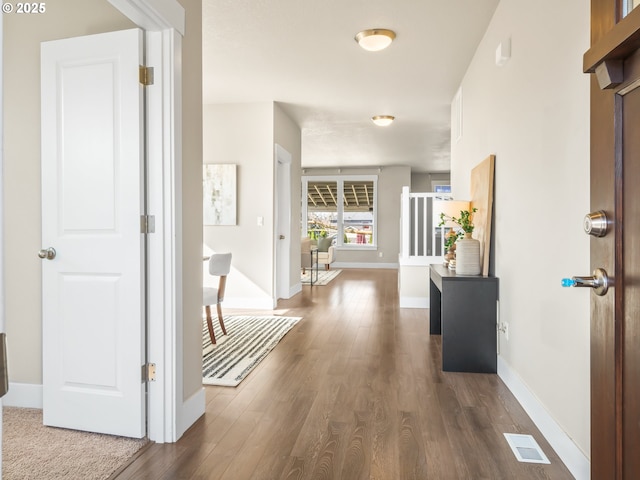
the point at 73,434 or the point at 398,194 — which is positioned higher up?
the point at 398,194

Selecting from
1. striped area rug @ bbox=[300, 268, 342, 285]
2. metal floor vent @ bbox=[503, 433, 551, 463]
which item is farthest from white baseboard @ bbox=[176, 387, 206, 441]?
striped area rug @ bbox=[300, 268, 342, 285]

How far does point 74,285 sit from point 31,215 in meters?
0.73

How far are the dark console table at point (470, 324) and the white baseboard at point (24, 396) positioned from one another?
261cm

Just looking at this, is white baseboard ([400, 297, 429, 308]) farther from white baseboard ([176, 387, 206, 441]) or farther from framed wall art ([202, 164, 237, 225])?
white baseboard ([176, 387, 206, 441])

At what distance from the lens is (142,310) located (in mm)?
2098

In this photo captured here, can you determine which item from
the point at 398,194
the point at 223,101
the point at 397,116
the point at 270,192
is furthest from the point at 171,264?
the point at 398,194

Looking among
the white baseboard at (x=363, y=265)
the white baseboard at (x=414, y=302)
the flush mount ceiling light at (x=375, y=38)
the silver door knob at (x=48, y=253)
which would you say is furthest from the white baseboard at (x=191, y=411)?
the white baseboard at (x=363, y=265)

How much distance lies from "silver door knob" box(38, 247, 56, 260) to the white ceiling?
2096mm

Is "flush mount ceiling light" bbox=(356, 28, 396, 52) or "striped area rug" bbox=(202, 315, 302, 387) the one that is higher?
"flush mount ceiling light" bbox=(356, 28, 396, 52)

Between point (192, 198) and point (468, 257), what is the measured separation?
211cm

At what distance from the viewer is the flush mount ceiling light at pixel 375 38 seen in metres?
3.60

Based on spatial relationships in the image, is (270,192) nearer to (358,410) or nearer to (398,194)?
(358,410)

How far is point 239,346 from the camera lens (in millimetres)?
3830

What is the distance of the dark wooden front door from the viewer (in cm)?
89
